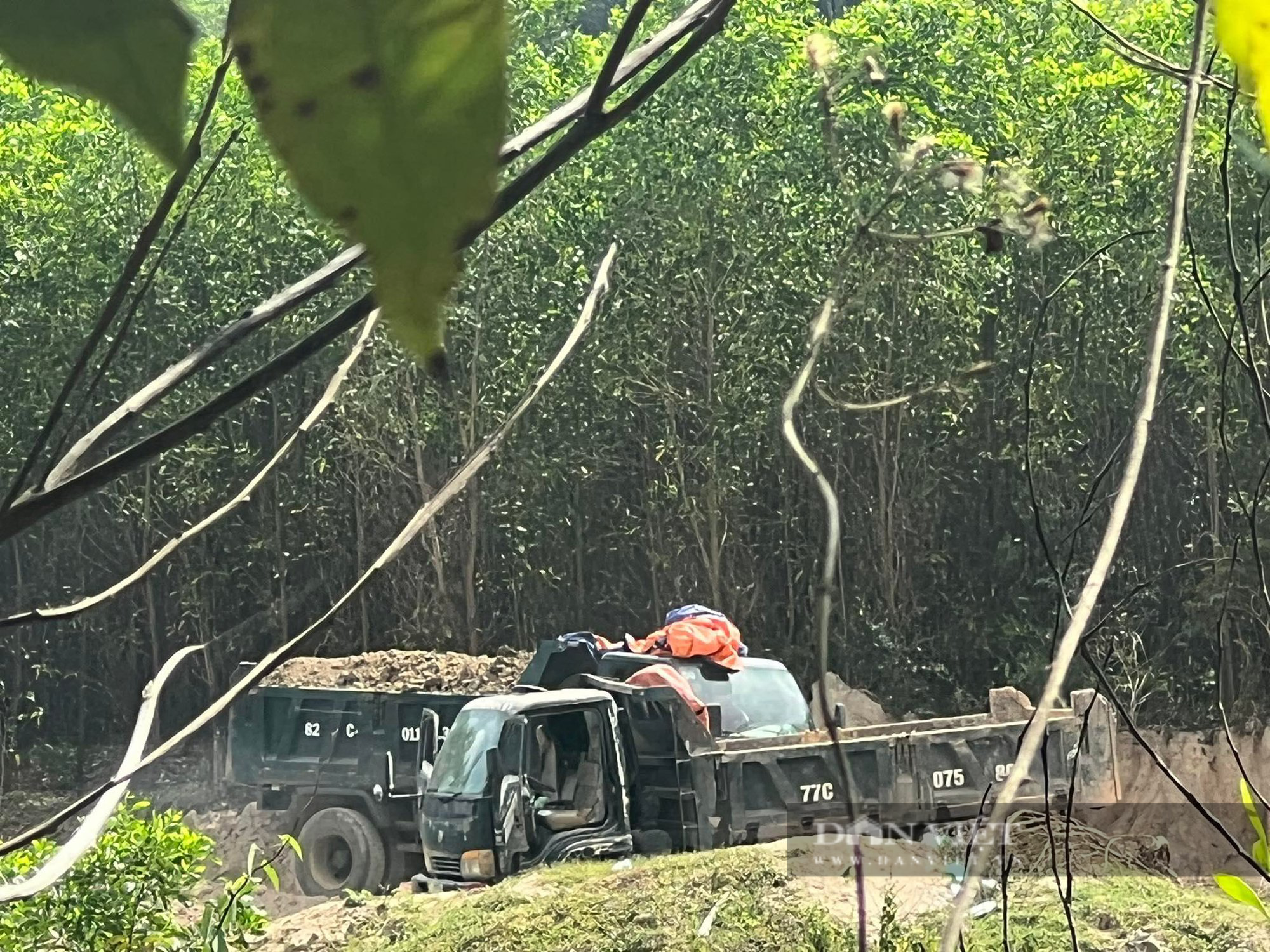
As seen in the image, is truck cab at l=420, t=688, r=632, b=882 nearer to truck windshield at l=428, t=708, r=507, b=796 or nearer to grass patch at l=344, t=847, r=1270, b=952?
truck windshield at l=428, t=708, r=507, b=796

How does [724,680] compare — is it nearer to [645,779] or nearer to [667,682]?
[667,682]

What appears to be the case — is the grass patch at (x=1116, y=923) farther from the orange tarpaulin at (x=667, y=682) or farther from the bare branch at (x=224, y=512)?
the bare branch at (x=224, y=512)

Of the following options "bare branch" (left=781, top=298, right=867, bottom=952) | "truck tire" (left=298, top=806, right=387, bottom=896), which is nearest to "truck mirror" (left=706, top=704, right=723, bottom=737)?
"truck tire" (left=298, top=806, right=387, bottom=896)

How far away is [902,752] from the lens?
12.0 feet

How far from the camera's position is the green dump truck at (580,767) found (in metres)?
3.43

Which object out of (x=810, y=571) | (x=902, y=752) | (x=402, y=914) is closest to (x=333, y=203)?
(x=402, y=914)

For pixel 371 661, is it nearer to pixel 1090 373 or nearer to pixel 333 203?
pixel 1090 373

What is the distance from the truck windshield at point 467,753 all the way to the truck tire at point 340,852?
0.57 meters

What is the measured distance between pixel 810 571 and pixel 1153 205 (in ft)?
6.34

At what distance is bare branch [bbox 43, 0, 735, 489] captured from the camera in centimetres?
14

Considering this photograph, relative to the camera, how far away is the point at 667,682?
3.79 meters

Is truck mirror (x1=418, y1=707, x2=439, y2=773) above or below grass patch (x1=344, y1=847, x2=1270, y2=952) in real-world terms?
→ above

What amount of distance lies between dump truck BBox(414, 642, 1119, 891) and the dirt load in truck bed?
2.88 ft

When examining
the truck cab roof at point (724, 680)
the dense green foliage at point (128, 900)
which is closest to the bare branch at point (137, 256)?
the dense green foliage at point (128, 900)
